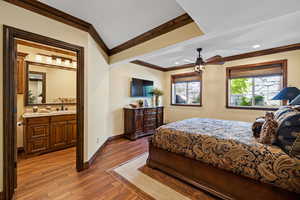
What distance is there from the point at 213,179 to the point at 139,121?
8.71 feet

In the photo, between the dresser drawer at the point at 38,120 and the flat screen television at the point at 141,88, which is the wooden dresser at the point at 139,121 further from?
the dresser drawer at the point at 38,120

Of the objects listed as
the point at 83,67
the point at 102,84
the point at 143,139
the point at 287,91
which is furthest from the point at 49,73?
the point at 287,91

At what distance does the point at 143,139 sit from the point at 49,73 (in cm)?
306

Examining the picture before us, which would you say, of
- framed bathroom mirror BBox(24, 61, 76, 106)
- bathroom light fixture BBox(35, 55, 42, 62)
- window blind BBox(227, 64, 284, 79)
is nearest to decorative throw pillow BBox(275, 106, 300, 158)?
window blind BBox(227, 64, 284, 79)

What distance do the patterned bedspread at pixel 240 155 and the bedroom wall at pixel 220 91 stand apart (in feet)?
7.78

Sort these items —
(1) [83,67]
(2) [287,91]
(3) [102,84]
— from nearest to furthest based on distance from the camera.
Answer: (1) [83,67] < (2) [287,91] < (3) [102,84]

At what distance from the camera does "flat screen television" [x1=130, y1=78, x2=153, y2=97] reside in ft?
14.1

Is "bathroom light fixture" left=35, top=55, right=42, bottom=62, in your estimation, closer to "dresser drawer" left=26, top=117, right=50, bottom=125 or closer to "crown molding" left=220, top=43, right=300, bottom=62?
"dresser drawer" left=26, top=117, right=50, bottom=125

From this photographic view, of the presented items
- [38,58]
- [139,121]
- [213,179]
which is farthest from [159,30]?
[38,58]

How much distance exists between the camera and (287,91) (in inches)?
106

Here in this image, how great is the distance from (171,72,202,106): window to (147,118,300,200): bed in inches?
117

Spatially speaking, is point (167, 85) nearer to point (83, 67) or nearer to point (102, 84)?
point (102, 84)

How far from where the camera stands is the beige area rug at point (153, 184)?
5.49ft

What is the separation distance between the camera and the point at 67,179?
6.48 feet
